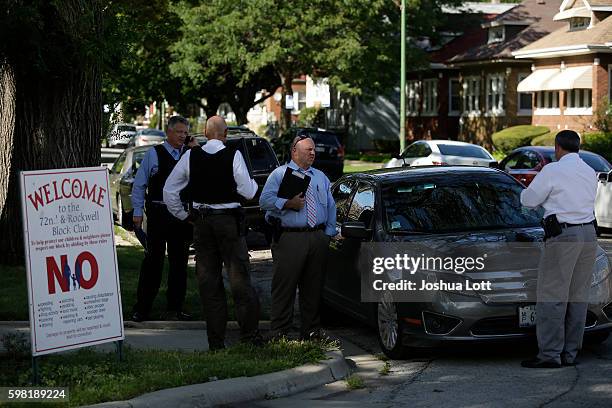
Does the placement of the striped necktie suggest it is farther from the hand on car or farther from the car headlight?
the car headlight

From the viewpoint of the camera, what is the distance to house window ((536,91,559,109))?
45.2m

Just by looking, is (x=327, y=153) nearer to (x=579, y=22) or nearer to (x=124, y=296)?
(x=579, y=22)

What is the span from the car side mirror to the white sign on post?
2386 mm

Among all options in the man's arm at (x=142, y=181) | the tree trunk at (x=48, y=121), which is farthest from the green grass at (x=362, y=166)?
the man's arm at (x=142, y=181)

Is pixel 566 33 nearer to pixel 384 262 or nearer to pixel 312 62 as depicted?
pixel 312 62

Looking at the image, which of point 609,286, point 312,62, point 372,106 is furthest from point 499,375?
point 372,106

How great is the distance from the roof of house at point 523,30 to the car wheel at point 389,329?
39793 millimetres

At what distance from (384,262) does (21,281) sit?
523 cm

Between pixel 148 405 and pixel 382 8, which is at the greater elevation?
pixel 382 8

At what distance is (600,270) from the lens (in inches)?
360

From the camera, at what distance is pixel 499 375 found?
843 centimetres

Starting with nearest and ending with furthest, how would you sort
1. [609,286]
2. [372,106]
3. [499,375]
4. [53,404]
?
[53,404] → [499,375] → [609,286] → [372,106]

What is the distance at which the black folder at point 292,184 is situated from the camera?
917cm

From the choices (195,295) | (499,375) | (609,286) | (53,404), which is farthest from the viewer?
(195,295)
